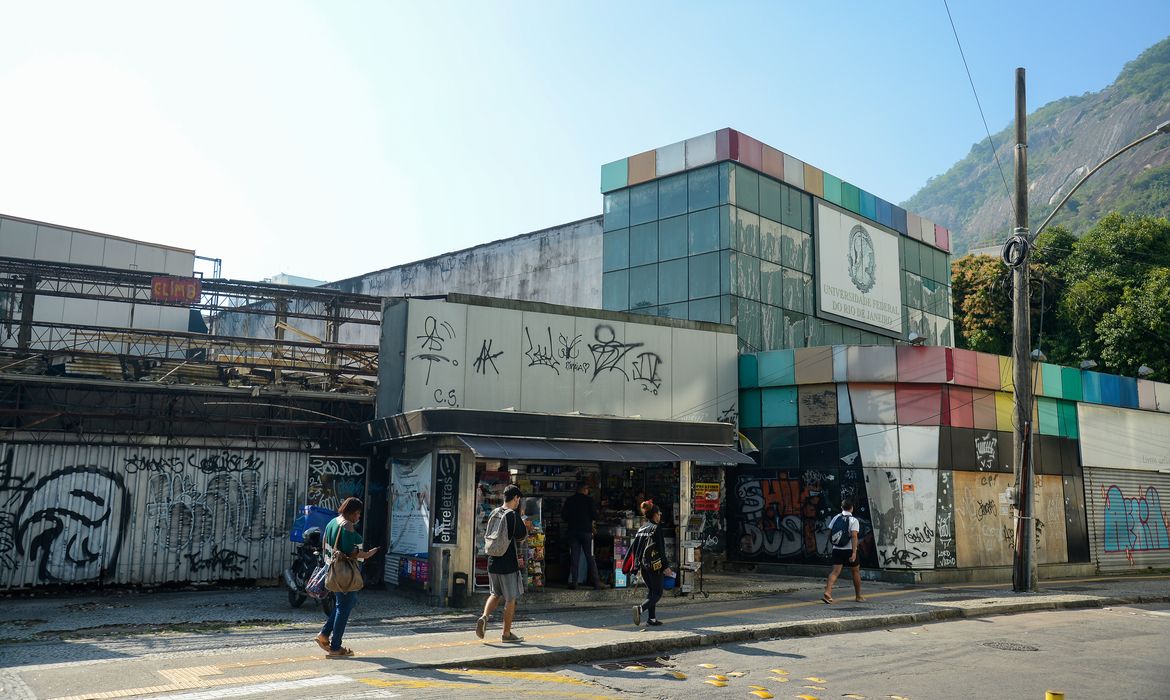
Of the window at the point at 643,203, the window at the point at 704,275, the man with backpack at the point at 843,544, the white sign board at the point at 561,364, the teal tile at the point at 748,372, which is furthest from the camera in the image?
A: the window at the point at 643,203

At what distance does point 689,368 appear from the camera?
2166 centimetres

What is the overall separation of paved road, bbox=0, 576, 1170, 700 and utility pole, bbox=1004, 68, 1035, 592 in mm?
3495

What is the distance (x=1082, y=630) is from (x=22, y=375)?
17479 millimetres

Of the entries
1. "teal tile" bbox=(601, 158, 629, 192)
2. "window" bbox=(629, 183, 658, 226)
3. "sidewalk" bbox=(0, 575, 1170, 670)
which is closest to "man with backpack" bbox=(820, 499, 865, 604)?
"sidewalk" bbox=(0, 575, 1170, 670)

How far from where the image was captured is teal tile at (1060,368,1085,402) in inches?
950

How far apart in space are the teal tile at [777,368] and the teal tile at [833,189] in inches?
345

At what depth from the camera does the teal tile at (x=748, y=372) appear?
22.9 metres

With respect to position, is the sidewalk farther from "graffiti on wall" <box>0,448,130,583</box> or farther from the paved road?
"graffiti on wall" <box>0,448,130,583</box>

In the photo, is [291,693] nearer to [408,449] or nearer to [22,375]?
[408,449]

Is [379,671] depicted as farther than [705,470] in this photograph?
No

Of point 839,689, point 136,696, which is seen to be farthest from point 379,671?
point 839,689

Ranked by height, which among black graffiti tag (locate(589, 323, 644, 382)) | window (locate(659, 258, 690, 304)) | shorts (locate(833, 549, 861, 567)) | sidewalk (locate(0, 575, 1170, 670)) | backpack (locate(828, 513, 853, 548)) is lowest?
sidewalk (locate(0, 575, 1170, 670))

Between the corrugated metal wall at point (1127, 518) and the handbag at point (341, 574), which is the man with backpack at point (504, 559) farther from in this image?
the corrugated metal wall at point (1127, 518)

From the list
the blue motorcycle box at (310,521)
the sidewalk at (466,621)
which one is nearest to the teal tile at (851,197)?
the sidewalk at (466,621)
